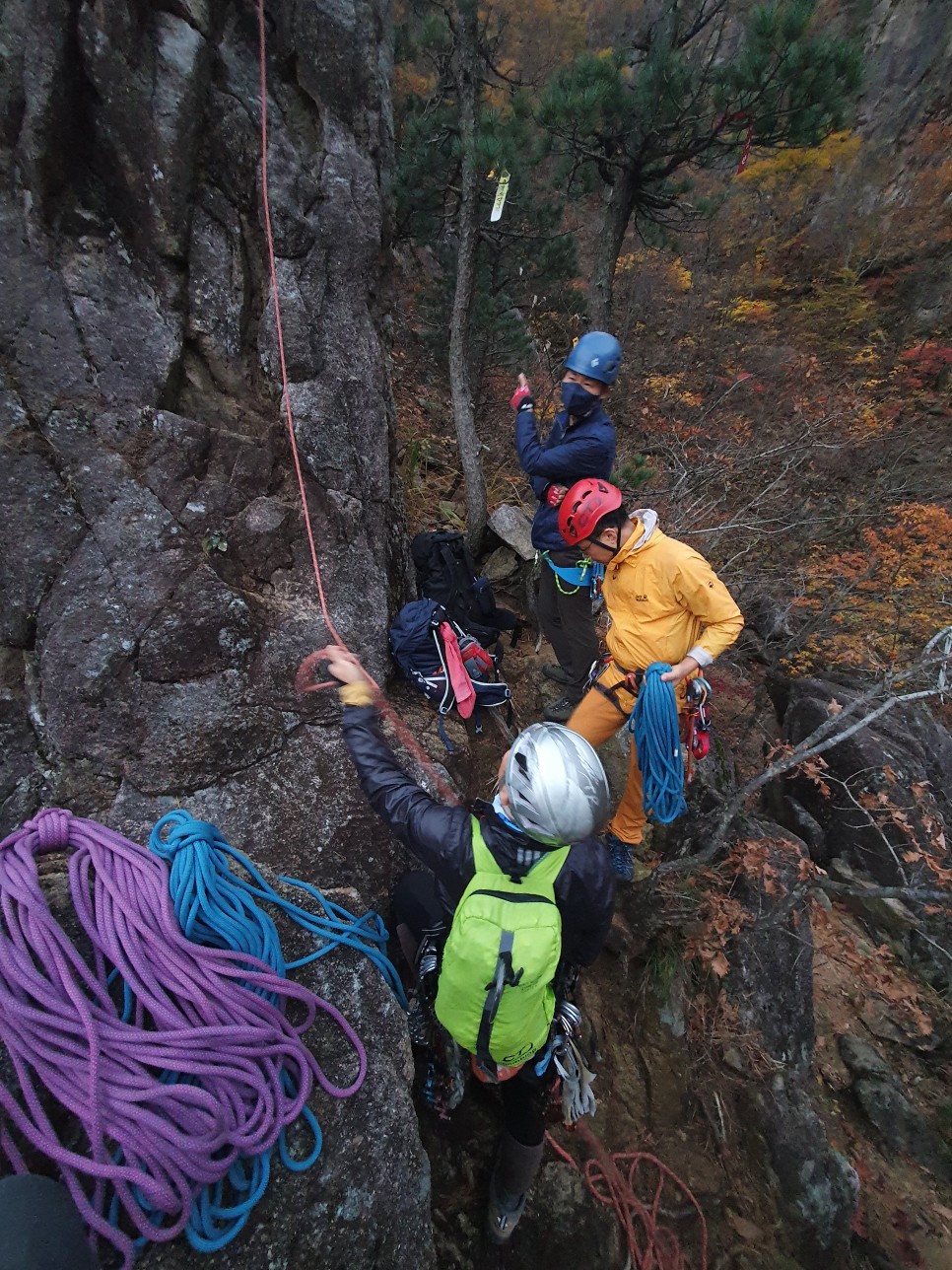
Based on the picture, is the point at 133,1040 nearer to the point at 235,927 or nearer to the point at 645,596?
the point at 235,927

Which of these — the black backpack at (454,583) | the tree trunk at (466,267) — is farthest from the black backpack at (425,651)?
the tree trunk at (466,267)

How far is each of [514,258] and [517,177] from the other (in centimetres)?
185

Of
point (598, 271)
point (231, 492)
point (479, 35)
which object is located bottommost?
point (231, 492)

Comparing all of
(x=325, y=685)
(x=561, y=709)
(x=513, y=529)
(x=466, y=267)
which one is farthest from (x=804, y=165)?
(x=325, y=685)

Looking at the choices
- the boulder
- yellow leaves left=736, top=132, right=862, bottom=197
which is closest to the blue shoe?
the boulder

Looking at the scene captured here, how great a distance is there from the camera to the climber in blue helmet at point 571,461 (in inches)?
131

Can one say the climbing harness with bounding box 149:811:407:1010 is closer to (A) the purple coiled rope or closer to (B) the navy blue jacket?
(A) the purple coiled rope

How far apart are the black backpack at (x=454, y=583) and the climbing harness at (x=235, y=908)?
97.8 inches

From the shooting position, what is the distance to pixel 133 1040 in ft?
4.92

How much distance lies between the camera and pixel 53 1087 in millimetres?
1388

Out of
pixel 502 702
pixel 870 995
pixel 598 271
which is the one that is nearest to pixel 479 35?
pixel 598 271

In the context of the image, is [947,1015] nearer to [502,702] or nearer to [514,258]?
[502,702]

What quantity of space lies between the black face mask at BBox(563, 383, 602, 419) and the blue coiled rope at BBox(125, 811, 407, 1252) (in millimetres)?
2923

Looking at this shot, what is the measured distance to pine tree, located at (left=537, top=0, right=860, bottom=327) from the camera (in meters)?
4.36
